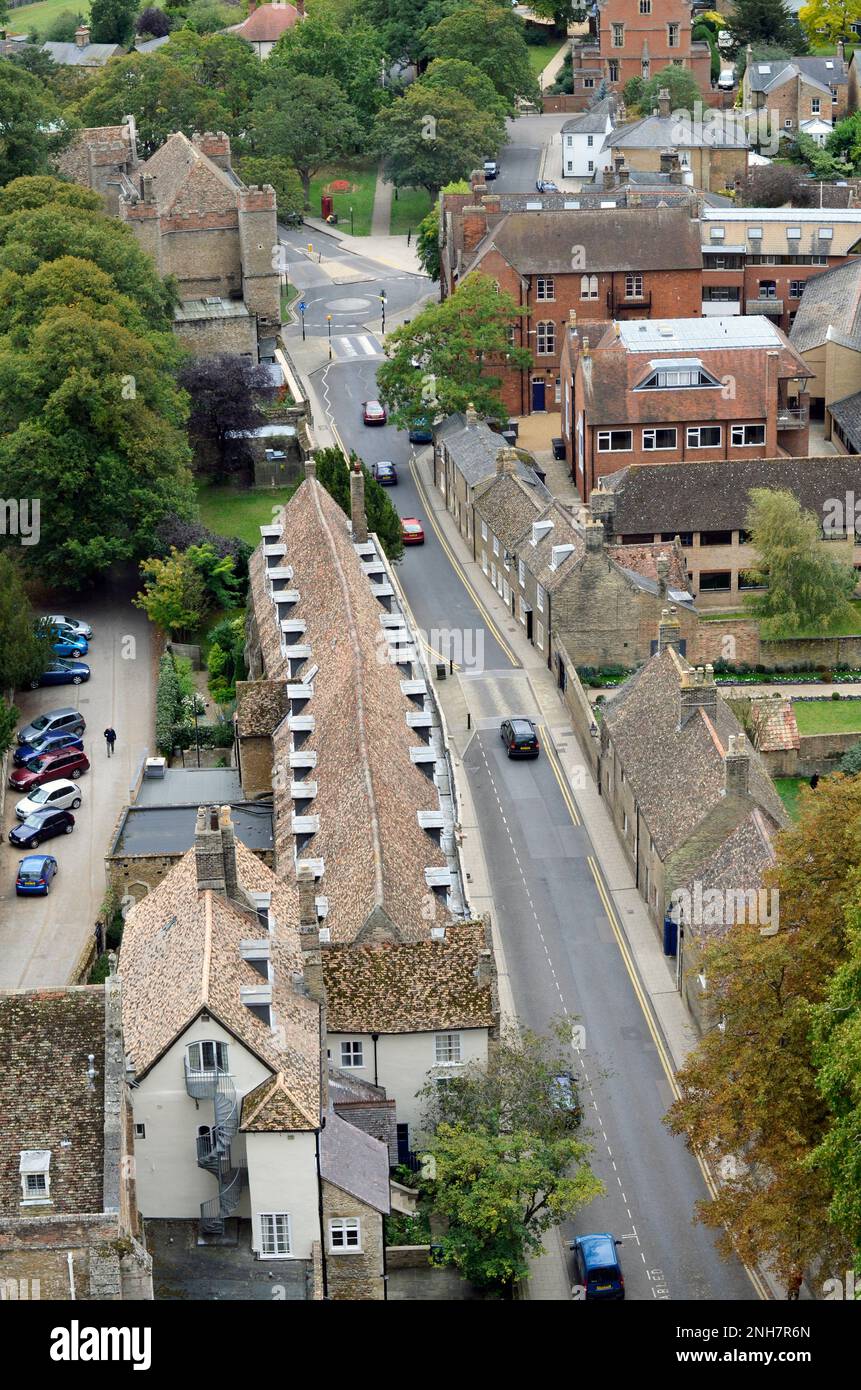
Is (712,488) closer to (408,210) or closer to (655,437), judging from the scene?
(655,437)

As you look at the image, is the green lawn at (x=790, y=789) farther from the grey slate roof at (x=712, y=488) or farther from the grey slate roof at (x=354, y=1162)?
the grey slate roof at (x=354, y=1162)

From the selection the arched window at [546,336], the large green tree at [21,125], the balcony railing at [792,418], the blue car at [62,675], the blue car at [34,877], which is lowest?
the blue car at [34,877]

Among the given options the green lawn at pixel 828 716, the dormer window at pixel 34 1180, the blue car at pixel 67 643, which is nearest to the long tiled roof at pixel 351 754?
the blue car at pixel 67 643

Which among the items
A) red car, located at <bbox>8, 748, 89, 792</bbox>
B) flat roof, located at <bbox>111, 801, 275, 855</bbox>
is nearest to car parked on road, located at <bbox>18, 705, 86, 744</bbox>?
red car, located at <bbox>8, 748, 89, 792</bbox>

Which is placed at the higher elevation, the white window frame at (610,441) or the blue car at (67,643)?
the white window frame at (610,441)

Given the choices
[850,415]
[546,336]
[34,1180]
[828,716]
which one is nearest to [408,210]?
[546,336]

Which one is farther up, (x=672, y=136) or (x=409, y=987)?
(x=672, y=136)
